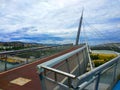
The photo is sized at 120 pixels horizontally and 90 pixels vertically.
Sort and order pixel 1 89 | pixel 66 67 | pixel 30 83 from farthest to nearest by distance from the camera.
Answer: pixel 30 83
pixel 1 89
pixel 66 67

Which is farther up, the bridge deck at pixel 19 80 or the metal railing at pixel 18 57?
the metal railing at pixel 18 57

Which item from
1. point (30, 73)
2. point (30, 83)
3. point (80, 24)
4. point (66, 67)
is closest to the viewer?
point (66, 67)

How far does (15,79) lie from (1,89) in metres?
1.25

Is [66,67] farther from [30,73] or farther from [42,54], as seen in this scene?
[42,54]

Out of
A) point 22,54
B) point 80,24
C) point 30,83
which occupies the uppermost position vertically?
point 80,24

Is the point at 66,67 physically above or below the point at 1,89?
above

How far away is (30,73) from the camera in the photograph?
8680 millimetres

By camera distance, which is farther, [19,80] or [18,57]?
[18,57]

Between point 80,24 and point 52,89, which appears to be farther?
point 80,24

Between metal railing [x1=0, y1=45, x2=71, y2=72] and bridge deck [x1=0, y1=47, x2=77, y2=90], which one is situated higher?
metal railing [x1=0, y1=45, x2=71, y2=72]

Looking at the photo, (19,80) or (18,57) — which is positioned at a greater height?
(18,57)

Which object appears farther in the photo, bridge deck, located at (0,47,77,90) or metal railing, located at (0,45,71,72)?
metal railing, located at (0,45,71,72)

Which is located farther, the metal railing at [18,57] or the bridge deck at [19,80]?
the metal railing at [18,57]

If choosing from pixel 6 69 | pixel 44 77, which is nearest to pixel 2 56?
pixel 6 69
